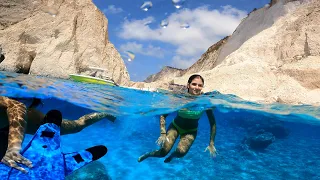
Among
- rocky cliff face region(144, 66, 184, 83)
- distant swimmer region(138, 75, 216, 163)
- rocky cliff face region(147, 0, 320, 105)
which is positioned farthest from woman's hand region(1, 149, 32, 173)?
rocky cliff face region(144, 66, 184, 83)

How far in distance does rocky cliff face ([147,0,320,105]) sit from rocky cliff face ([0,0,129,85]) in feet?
35.3

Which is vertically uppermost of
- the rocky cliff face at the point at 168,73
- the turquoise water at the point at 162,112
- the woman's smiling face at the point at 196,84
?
the rocky cliff face at the point at 168,73

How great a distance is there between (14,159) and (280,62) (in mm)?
23401

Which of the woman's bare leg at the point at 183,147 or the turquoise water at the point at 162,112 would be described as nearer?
the woman's bare leg at the point at 183,147

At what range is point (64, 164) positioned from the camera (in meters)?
3.58

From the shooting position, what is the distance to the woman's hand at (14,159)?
312 centimetres

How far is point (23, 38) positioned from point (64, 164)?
2750cm

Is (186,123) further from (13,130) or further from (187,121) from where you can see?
(13,130)

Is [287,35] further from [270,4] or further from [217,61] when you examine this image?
[217,61]

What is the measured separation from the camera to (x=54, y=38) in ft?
91.6

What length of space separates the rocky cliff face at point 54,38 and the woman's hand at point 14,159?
23.9 m

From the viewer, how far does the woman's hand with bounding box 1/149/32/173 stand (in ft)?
10.2

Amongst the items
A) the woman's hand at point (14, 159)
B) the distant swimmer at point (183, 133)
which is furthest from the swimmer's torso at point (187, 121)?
the woman's hand at point (14, 159)

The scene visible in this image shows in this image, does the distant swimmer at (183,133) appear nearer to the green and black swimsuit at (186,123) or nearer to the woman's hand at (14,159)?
the green and black swimsuit at (186,123)
